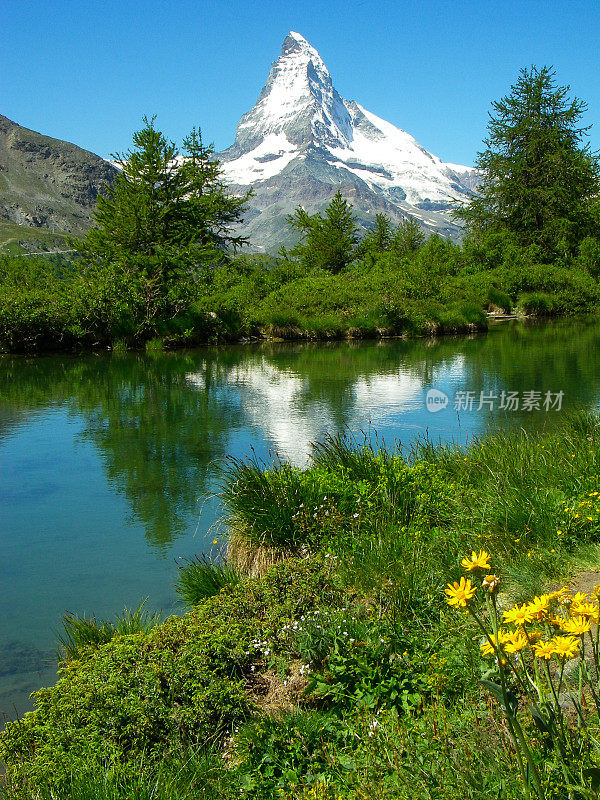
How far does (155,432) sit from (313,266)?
39916 mm

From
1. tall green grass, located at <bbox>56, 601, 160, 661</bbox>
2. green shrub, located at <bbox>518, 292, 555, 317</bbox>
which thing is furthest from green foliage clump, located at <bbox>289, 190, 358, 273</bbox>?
tall green grass, located at <bbox>56, 601, 160, 661</bbox>

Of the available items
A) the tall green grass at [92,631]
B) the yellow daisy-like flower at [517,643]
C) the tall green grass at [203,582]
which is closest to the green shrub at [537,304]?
the tall green grass at [203,582]

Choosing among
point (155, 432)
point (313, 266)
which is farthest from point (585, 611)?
point (313, 266)

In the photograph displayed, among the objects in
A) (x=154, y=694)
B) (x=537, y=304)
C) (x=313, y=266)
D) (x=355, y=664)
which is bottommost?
(x=154, y=694)

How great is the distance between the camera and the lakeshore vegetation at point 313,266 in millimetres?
28422

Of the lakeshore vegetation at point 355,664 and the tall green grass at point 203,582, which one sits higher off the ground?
the lakeshore vegetation at point 355,664

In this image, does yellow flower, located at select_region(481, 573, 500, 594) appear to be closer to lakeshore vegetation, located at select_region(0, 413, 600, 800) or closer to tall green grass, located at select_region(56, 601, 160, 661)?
lakeshore vegetation, located at select_region(0, 413, 600, 800)

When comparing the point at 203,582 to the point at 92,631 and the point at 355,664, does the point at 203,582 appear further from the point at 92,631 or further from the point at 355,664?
the point at 355,664

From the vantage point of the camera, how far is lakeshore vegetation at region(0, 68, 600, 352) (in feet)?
93.2

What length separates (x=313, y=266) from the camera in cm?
5078

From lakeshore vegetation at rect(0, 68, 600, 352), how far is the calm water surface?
10.6ft

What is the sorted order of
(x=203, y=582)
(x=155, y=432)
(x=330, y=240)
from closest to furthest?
(x=203, y=582), (x=155, y=432), (x=330, y=240)

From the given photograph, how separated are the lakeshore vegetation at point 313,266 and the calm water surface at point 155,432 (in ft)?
10.6

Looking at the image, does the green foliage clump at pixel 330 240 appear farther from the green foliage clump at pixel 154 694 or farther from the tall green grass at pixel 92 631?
the green foliage clump at pixel 154 694
